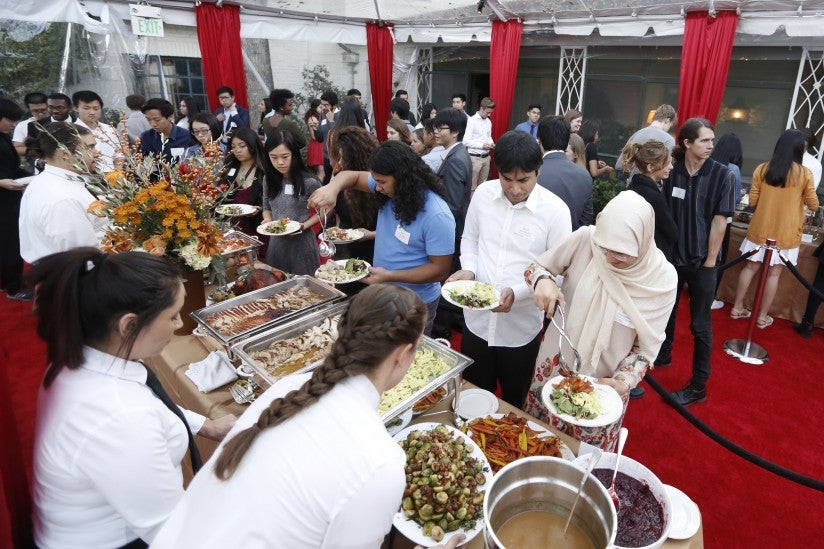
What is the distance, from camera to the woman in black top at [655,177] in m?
2.73

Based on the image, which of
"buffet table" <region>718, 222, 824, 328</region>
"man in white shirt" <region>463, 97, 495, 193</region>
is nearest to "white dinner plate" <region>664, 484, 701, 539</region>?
"buffet table" <region>718, 222, 824, 328</region>

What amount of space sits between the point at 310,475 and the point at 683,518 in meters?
1.04

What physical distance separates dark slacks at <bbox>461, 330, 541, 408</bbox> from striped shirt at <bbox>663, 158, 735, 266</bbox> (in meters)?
1.38

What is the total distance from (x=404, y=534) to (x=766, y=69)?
718cm

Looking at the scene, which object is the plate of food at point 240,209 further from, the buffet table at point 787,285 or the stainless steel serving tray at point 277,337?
the buffet table at point 787,285

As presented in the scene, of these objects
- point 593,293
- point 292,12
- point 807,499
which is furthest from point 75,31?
point 807,499

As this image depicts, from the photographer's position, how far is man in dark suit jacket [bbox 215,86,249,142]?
657 centimetres

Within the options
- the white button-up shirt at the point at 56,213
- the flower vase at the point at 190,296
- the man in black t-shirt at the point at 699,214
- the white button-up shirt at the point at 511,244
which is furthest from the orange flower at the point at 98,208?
the man in black t-shirt at the point at 699,214

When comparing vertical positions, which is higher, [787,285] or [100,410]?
[100,410]

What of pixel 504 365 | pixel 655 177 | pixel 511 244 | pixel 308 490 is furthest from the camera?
pixel 655 177

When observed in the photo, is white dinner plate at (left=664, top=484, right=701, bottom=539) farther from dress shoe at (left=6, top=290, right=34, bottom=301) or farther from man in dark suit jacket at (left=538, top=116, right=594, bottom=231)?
dress shoe at (left=6, top=290, right=34, bottom=301)

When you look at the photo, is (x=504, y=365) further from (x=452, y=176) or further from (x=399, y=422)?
(x=452, y=176)

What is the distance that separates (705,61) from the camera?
210 inches

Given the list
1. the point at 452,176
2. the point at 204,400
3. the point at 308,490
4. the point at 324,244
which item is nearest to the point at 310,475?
the point at 308,490
